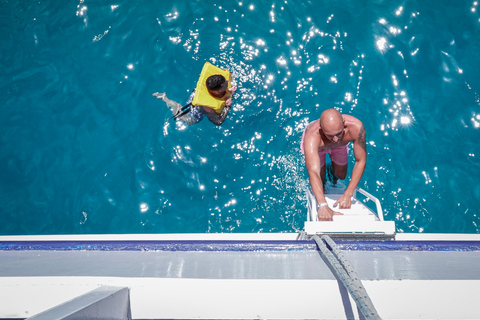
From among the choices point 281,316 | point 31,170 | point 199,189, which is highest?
point 31,170

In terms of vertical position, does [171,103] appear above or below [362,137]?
above

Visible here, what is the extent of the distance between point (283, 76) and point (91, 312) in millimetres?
4184

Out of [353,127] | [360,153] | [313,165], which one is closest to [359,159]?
[360,153]

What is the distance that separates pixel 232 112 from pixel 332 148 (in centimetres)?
162

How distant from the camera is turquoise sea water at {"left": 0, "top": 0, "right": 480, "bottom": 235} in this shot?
14.2ft

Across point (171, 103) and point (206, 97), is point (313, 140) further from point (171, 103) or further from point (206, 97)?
point (171, 103)

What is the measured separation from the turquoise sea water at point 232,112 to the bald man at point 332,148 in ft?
2.84

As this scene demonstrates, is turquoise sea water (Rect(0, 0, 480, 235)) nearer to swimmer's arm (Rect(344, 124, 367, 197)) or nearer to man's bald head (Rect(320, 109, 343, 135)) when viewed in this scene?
swimmer's arm (Rect(344, 124, 367, 197))

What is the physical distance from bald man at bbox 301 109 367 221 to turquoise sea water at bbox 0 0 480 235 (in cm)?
86

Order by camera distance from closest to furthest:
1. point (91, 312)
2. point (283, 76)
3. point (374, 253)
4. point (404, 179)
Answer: point (91, 312) < point (374, 253) < point (404, 179) < point (283, 76)

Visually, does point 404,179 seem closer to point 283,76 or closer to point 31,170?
point 283,76

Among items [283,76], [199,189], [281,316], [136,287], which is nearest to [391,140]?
[283,76]

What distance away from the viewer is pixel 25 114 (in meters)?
4.97

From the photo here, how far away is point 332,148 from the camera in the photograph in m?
3.75
